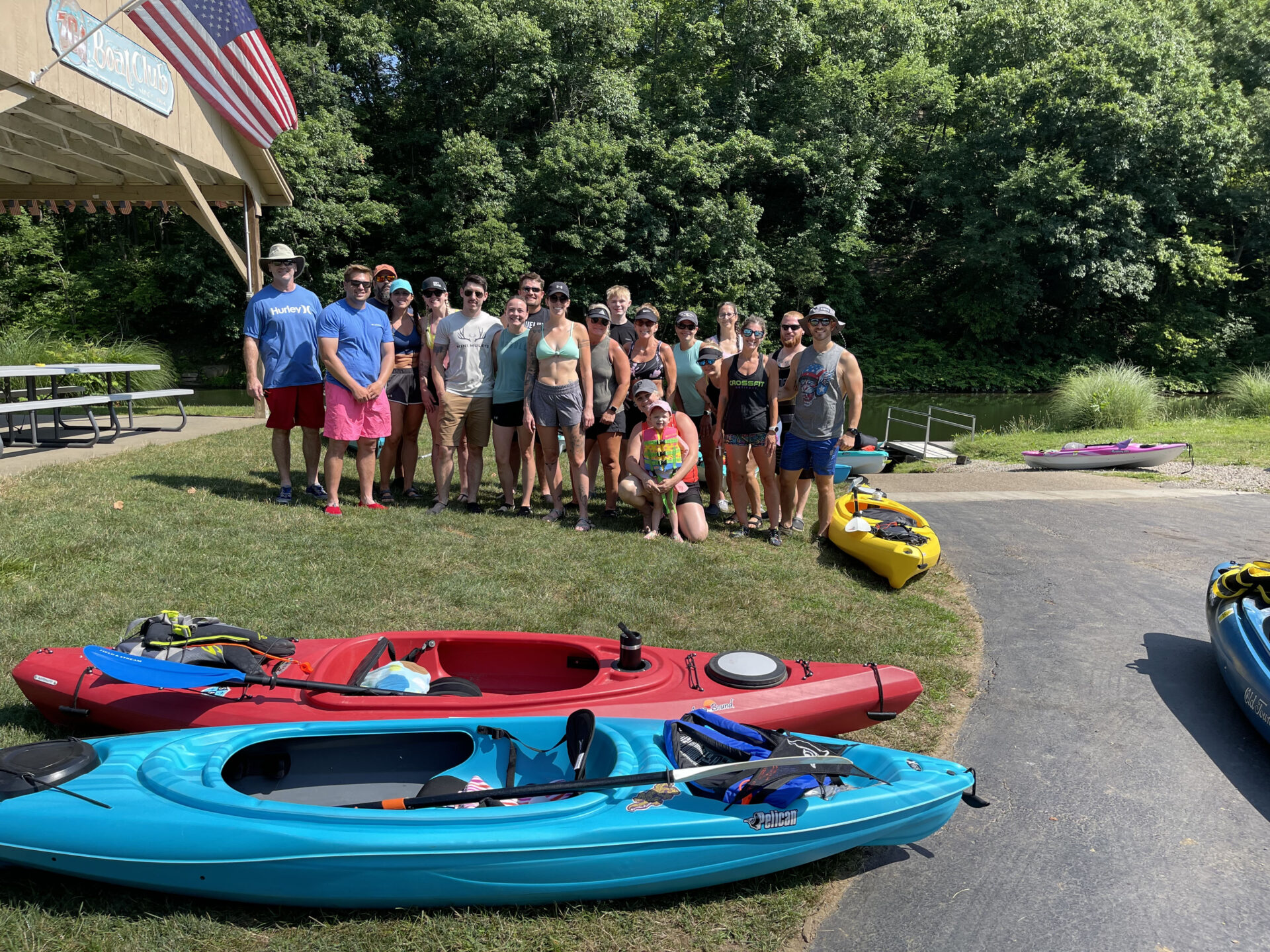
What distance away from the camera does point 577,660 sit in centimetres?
395

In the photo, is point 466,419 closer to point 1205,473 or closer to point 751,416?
point 751,416

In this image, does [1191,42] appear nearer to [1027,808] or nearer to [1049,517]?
[1049,517]

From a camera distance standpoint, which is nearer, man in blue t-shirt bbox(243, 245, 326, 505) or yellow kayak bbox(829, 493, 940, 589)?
yellow kayak bbox(829, 493, 940, 589)

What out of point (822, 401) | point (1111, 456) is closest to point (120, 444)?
point (822, 401)

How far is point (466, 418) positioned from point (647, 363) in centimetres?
166

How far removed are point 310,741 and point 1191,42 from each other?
38.7 m

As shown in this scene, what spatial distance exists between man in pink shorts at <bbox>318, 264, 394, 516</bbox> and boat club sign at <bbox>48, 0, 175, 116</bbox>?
4.42 m

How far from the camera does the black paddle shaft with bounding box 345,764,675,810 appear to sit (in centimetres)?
264

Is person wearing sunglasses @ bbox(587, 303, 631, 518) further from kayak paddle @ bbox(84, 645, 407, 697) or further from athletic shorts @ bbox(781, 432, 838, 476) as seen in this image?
kayak paddle @ bbox(84, 645, 407, 697)

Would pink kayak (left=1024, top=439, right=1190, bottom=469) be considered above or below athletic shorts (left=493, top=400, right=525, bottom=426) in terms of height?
below

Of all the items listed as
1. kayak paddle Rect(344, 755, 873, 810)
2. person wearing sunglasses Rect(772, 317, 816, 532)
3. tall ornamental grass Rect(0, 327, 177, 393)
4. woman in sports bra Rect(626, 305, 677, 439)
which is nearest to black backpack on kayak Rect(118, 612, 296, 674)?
kayak paddle Rect(344, 755, 873, 810)

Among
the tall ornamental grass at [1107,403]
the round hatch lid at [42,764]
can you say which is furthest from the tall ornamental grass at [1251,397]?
the round hatch lid at [42,764]

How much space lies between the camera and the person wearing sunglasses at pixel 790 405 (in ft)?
21.8

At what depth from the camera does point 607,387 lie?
6.91 meters
